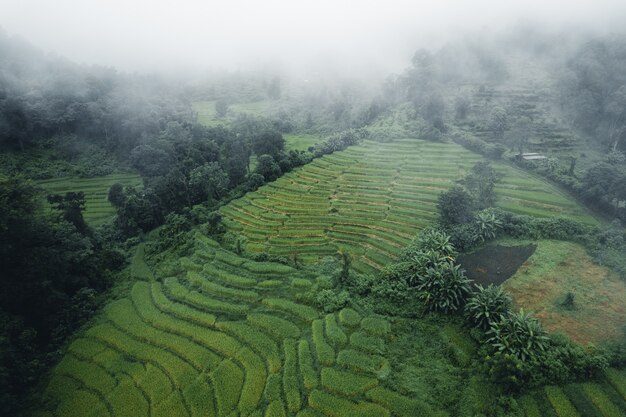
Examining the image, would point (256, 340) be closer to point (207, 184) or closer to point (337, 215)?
point (337, 215)

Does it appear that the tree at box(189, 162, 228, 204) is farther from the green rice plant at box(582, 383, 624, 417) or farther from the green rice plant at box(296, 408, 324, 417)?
the green rice plant at box(582, 383, 624, 417)

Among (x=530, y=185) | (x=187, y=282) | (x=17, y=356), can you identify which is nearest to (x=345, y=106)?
(x=530, y=185)

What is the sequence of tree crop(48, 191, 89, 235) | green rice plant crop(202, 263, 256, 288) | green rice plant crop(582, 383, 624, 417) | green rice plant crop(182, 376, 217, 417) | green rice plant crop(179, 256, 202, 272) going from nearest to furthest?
1. green rice plant crop(582, 383, 624, 417)
2. green rice plant crop(182, 376, 217, 417)
3. green rice plant crop(202, 263, 256, 288)
4. green rice plant crop(179, 256, 202, 272)
5. tree crop(48, 191, 89, 235)

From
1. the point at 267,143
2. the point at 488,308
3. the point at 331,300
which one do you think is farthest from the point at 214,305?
the point at 267,143

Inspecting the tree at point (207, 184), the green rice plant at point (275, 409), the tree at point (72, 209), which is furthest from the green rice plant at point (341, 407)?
the tree at point (207, 184)

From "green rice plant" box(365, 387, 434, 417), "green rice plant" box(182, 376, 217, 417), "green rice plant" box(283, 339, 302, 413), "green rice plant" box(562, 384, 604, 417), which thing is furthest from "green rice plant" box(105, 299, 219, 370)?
"green rice plant" box(562, 384, 604, 417)

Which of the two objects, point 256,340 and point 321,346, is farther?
point 256,340

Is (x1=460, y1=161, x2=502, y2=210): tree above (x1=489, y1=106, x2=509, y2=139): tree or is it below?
below
